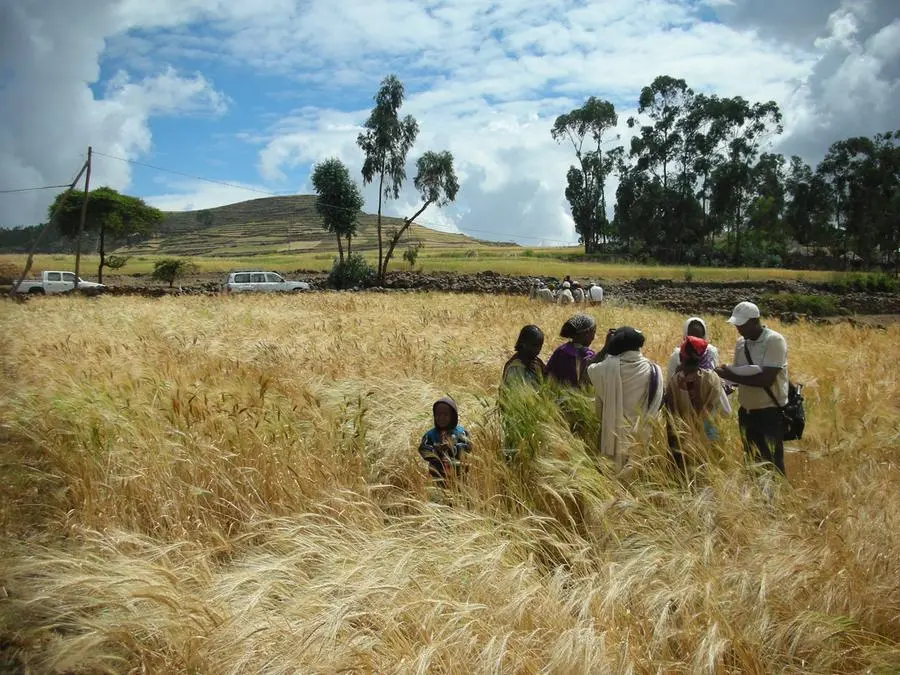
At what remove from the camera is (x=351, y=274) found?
38531 millimetres

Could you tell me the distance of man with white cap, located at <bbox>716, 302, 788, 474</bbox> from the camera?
470 cm

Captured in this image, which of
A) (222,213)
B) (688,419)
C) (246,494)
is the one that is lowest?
(246,494)

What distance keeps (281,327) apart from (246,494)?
8.32 m

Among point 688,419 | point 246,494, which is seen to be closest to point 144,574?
point 246,494

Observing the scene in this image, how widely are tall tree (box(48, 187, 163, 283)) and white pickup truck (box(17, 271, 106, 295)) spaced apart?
10.6m

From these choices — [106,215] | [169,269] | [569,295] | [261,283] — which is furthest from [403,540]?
[106,215]

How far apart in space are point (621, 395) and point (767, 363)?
133 centimetres

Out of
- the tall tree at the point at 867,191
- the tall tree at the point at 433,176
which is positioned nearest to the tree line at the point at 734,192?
the tall tree at the point at 867,191

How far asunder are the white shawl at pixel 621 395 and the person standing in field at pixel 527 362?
780 mm

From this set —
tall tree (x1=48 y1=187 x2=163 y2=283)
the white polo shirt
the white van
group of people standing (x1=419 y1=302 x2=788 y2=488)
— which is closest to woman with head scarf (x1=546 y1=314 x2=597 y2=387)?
group of people standing (x1=419 y1=302 x2=788 y2=488)

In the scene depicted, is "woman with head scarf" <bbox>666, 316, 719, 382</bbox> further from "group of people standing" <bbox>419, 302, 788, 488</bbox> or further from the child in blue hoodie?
the child in blue hoodie

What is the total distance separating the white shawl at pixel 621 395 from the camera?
418 centimetres

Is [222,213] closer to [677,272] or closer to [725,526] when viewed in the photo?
[677,272]

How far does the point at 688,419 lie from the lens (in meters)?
4.40
